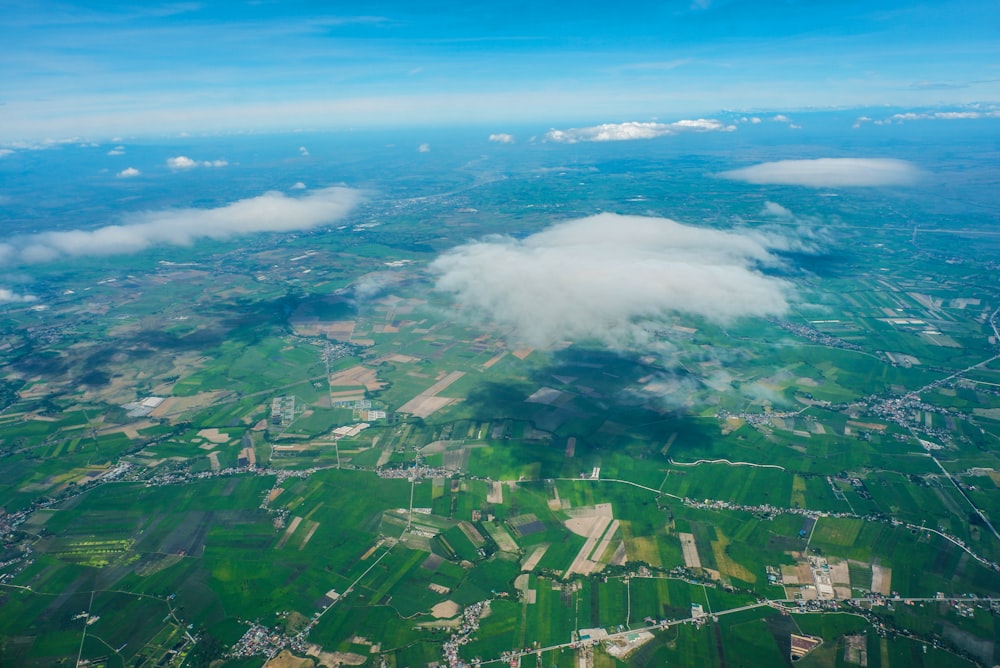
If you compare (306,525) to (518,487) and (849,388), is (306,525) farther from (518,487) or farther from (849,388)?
(849,388)

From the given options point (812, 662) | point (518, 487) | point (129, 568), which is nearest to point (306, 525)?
point (129, 568)

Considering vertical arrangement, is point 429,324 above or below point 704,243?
below

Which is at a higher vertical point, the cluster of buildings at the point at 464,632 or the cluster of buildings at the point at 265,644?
the cluster of buildings at the point at 464,632

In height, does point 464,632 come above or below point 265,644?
above

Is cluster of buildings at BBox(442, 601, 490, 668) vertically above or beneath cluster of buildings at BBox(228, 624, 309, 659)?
above

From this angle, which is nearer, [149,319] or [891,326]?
[891,326]

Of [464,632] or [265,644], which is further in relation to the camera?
[464,632]

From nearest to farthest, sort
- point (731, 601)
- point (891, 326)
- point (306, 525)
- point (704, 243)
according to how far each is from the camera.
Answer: point (731, 601)
point (306, 525)
point (891, 326)
point (704, 243)

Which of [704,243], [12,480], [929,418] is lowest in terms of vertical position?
[12,480]

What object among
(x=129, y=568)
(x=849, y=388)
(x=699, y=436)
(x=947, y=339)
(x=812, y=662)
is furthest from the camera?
(x=947, y=339)

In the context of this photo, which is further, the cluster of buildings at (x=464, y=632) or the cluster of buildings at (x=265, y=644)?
the cluster of buildings at (x=265, y=644)

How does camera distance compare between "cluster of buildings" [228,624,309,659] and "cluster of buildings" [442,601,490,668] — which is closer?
"cluster of buildings" [442,601,490,668]
